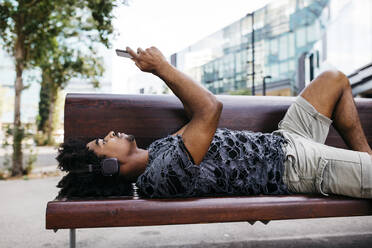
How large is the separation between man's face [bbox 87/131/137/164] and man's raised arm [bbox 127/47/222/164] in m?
0.38

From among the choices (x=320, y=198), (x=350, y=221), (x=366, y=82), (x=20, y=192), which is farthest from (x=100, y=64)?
(x=320, y=198)

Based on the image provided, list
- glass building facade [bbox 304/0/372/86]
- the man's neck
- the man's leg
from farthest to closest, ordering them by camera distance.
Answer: glass building facade [bbox 304/0/372/86] < the man's leg < the man's neck

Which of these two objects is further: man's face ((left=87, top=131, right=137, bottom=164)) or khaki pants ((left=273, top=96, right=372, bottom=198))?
man's face ((left=87, top=131, right=137, bottom=164))

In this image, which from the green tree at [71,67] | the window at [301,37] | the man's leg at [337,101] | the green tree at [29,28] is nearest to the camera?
the man's leg at [337,101]

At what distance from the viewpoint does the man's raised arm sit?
4.95 ft

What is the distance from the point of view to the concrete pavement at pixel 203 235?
2.31 metres

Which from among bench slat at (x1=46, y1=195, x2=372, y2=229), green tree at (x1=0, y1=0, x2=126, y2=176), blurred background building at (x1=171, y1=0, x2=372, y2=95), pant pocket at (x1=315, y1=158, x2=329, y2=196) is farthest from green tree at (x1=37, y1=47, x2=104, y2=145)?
pant pocket at (x1=315, y1=158, x2=329, y2=196)

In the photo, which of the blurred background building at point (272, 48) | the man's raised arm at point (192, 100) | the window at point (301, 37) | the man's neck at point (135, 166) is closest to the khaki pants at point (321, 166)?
the man's raised arm at point (192, 100)

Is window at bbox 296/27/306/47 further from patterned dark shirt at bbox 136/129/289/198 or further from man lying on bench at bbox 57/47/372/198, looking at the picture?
patterned dark shirt at bbox 136/129/289/198

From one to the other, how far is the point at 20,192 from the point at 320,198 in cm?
408

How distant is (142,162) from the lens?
1.75 metres

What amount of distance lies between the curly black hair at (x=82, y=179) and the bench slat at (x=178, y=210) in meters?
0.29

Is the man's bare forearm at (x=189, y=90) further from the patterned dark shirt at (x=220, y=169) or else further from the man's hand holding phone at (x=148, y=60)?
the patterned dark shirt at (x=220, y=169)

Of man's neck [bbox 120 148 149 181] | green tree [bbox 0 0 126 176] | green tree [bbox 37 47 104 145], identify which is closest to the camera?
man's neck [bbox 120 148 149 181]
